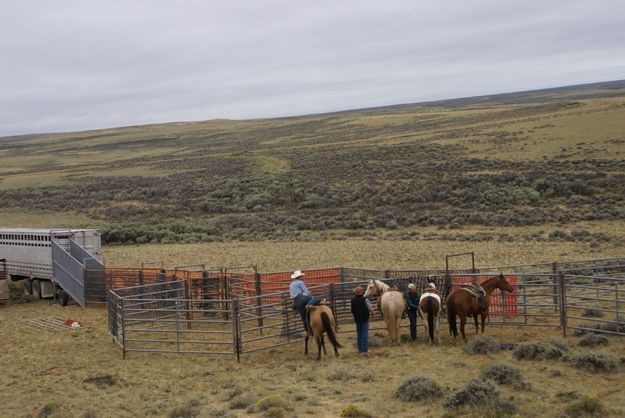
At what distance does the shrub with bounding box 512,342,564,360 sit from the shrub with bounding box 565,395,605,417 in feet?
7.91

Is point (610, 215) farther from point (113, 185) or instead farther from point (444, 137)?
point (113, 185)

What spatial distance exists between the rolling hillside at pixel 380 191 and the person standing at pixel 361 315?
18377 millimetres

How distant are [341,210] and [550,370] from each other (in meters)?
31.1

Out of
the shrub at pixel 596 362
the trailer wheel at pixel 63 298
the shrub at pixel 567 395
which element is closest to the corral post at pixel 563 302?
the shrub at pixel 596 362

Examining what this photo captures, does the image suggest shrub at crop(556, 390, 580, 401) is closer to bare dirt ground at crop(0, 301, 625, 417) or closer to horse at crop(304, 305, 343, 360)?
bare dirt ground at crop(0, 301, 625, 417)

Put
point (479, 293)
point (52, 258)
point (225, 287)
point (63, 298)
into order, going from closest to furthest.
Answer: point (479, 293) → point (225, 287) → point (63, 298) → point (52, 258)

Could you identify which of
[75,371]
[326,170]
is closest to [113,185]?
[326,170]

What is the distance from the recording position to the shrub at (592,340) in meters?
10.5

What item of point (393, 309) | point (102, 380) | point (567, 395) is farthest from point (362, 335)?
point (102, 380)

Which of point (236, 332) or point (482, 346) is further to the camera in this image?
point (236, 332)

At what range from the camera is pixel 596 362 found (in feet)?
30.3

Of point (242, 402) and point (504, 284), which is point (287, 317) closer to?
point (242, 402)

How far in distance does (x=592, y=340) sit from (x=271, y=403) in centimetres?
553

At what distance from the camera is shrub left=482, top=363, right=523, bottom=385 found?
8.79 m
